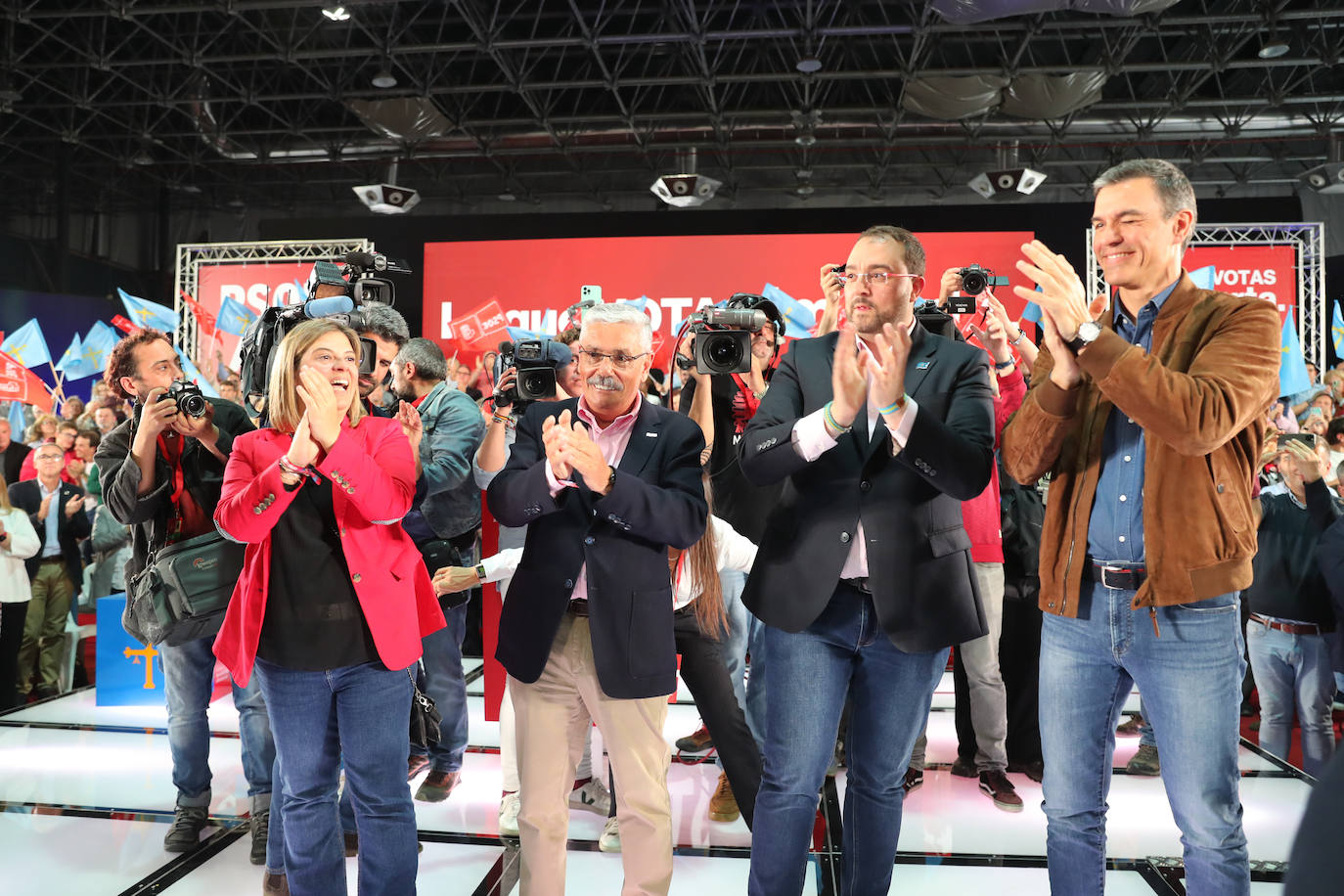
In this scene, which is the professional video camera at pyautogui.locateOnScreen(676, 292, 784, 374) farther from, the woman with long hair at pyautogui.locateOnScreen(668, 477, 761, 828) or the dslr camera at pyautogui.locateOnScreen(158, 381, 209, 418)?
the dslr camera at pyautogui.locateOnScreen(158, 381, 209, 418)

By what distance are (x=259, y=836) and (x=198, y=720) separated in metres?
0.42

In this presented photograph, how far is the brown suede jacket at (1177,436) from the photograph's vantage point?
69.7 inches

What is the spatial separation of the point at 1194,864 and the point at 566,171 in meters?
14.7

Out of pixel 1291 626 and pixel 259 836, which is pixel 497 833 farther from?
pixel 1291 626

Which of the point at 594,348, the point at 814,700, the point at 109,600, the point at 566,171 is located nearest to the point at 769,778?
the point at 814,700

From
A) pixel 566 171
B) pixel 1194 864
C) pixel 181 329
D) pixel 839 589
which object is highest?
pixel 566 171

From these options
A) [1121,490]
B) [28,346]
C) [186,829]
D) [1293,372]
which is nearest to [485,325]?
[28,346]

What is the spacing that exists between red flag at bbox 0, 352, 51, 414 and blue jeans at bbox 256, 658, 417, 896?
832cm

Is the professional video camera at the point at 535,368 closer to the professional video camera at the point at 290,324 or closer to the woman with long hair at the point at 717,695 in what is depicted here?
the professional video camera at the point at 290,324

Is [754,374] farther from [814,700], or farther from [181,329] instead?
[181,329]

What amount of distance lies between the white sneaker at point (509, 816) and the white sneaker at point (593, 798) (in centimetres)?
31

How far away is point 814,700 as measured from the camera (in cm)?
209

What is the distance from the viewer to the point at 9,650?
5.02m

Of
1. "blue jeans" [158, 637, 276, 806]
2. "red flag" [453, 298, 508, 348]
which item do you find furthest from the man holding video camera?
"red flag" [453, 298, 508, 348]
